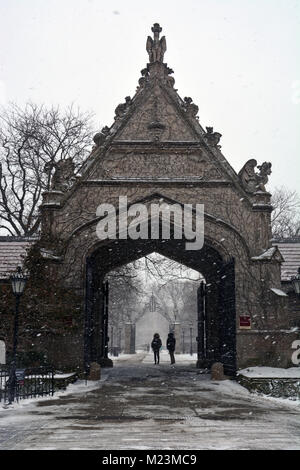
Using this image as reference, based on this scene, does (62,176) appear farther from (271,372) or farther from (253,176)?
(271,372)

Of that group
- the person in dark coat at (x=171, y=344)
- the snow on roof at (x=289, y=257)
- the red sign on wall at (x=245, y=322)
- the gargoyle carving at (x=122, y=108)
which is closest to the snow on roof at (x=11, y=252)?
the gargoyle carving at (x=122, y=108)

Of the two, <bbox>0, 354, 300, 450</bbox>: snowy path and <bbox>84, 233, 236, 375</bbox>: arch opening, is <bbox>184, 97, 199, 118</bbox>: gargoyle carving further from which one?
<bbox>0, 354, 300, 450</bbox>: snowy path

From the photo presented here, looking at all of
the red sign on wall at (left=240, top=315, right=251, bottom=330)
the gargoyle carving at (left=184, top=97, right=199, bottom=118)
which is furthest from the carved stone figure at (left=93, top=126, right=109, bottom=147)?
the red sign on wall at (left=240, top=315, right=251, bottom=330)

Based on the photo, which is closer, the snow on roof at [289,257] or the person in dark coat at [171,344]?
the snow on roof at [289,257]

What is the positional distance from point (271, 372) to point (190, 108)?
9.55 metres

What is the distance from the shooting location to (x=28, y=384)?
12.1 m

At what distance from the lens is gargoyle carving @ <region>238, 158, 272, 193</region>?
17.7 m

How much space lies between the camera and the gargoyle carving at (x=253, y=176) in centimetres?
1770

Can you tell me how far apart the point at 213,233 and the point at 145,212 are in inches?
95.8

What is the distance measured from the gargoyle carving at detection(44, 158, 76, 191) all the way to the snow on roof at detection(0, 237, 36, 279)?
2.41 m

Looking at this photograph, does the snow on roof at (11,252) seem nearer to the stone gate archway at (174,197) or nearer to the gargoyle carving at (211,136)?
the stone gate archway at (174,197)

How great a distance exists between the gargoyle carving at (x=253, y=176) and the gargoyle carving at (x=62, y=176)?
19.6ft

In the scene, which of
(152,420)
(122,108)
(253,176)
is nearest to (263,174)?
(253,176)
